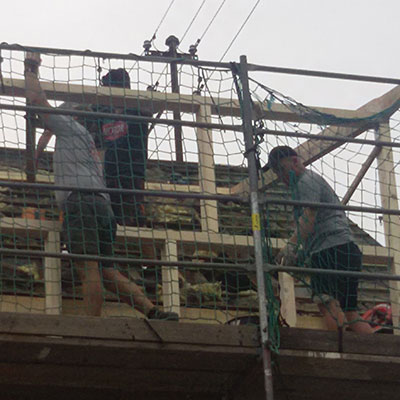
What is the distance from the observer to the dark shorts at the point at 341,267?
783 centimetres

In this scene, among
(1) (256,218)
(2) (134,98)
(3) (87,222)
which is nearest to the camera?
(1) (256,218)

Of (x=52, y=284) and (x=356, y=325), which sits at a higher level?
(x=52, y=284)

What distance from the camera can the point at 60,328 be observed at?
673cm

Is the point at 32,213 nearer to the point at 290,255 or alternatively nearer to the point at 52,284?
the point at 52,284

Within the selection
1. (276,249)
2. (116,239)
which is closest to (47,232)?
(116,239)

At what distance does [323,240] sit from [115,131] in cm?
201

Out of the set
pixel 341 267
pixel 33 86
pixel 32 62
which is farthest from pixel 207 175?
pixel 32 62

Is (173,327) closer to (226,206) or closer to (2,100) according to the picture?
(2,100)

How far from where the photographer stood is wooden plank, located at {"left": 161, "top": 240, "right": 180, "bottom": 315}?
26.0ft

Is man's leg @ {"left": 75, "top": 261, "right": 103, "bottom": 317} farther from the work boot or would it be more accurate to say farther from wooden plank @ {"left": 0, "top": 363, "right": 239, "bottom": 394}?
wooden plank @ {"left": 0, "top": 363, "right": 239, "bottom": 394}

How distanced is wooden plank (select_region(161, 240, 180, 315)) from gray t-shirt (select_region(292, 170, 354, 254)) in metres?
0.99

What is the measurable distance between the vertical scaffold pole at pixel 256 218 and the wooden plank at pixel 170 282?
936mm

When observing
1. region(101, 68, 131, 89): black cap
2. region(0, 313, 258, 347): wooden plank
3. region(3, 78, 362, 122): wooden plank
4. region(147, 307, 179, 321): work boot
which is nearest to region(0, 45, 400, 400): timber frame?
region(0, 313, 258, 347): wooden plank

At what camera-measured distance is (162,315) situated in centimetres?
757
